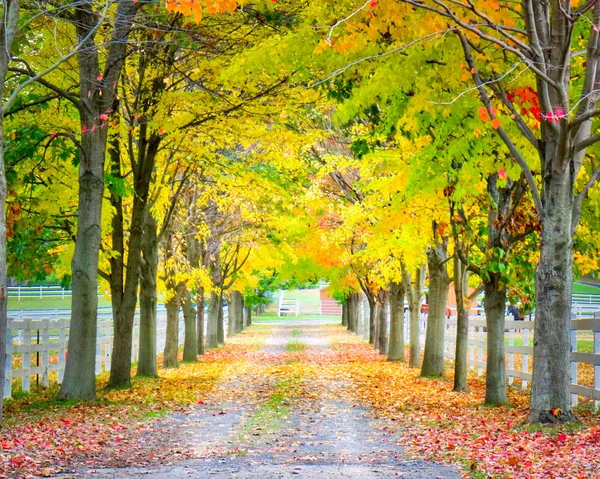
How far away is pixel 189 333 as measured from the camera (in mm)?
29312

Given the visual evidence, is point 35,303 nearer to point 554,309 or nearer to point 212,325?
point 212,325

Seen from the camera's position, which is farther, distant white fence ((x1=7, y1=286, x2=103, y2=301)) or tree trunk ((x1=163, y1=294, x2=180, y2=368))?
distant white fence ((x1=7, y1=286, x2=103, y2=301))

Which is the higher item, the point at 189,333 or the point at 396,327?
the point at 396,327

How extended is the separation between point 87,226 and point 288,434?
5.60 meters

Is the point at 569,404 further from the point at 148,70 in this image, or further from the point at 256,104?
the point at 148,70

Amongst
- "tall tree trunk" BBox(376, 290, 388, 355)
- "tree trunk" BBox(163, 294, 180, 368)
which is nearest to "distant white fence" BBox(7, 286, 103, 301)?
"tall tree trunk" BBox(376, 290, 388, 355)

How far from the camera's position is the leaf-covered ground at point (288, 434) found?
28.1ft

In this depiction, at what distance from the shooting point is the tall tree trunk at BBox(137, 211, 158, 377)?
2150 centimetres

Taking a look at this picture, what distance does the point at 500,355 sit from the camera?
48.9ft

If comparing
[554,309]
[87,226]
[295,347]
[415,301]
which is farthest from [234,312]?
[554,309]

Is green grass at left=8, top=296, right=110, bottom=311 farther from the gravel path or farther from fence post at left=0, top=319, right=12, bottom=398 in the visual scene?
fence post at left=0, top=319, right=12, bottom=398

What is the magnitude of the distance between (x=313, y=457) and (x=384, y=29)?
18.2ft

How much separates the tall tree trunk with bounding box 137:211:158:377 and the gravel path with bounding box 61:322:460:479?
120 inches

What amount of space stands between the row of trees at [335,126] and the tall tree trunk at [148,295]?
57mm
